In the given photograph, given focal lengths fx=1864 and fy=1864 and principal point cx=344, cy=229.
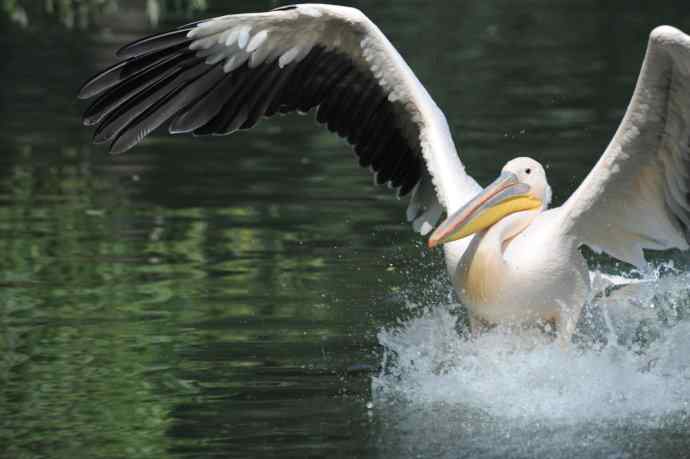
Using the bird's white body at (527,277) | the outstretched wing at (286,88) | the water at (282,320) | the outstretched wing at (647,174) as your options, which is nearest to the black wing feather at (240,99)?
the outstretched wing at (286,88)

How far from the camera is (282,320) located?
9664 millimetres

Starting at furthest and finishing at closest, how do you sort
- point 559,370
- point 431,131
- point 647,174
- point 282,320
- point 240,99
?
point 282,320 < point 240,99 < point 431,131 < point 647,174 < point 559,370

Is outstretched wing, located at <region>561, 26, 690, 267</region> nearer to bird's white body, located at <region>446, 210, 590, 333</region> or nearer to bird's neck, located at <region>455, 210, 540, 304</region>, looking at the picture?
bird's white body, located at <region>446, 210, 590, 333</region>

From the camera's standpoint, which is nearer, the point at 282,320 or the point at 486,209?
the point at 486,209

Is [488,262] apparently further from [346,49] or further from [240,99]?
[240,99]

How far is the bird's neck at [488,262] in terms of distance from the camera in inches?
324

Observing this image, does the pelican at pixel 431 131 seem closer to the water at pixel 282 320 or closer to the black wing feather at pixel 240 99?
the black wing feather at pixel 240 99

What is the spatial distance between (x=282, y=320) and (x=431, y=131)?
4.64 ft

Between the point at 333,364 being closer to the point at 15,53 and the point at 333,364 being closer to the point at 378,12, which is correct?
the point at 15,53

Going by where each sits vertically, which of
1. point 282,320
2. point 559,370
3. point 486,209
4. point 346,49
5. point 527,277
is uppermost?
point 346,49

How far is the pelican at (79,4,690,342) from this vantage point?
8172 mm

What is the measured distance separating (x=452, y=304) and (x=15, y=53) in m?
13.7

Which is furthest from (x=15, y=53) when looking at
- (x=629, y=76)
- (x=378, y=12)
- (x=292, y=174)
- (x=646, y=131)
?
(x=646, y=131)

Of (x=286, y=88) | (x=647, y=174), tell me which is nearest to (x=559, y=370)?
(x=647, y=174)
